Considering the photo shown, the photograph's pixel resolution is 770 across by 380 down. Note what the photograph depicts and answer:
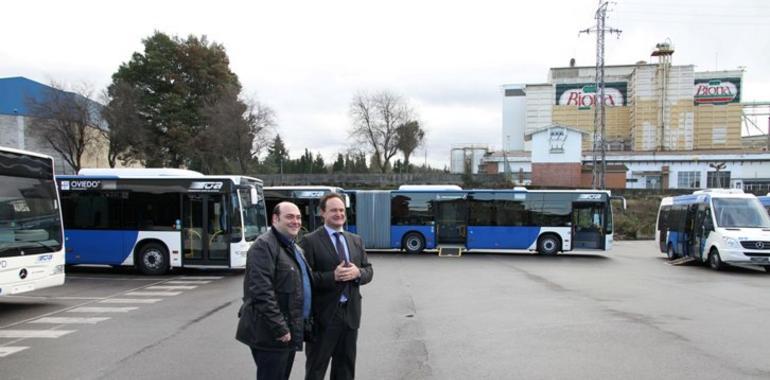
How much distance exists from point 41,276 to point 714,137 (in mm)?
82900

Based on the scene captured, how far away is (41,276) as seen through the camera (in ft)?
30.8

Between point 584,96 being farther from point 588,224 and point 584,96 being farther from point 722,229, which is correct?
point 722,229

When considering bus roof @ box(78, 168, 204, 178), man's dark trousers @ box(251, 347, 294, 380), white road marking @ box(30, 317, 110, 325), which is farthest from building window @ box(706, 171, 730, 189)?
man's dark trousers @ box(251, 347, 294, 380)

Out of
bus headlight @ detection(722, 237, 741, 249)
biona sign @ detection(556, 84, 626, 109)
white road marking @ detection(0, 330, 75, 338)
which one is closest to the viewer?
white road marking @ detection(0, 330, 75, 338)

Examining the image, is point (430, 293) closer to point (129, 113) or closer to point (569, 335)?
point (569, 335)

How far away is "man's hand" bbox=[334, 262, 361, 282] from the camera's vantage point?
403 cm

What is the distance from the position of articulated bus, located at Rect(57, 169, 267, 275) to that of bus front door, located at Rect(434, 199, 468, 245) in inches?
373

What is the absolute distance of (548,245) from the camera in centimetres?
2138

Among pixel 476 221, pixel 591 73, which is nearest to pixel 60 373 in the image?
pixel 476 221

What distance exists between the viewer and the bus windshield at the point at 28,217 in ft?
29.5

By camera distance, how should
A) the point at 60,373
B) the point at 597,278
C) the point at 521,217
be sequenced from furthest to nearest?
the point at 521,217
the point at 597,278
the point at 60,373

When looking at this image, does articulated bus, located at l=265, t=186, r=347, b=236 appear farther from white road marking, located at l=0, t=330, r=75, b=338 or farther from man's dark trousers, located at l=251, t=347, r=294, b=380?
man's dark trousers, located at l=251, t=347, r=294, b=380

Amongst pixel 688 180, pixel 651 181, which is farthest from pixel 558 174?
pixel 688 180

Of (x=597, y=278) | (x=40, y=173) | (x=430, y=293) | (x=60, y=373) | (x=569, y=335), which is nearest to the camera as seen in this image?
(x=60, y=373)
